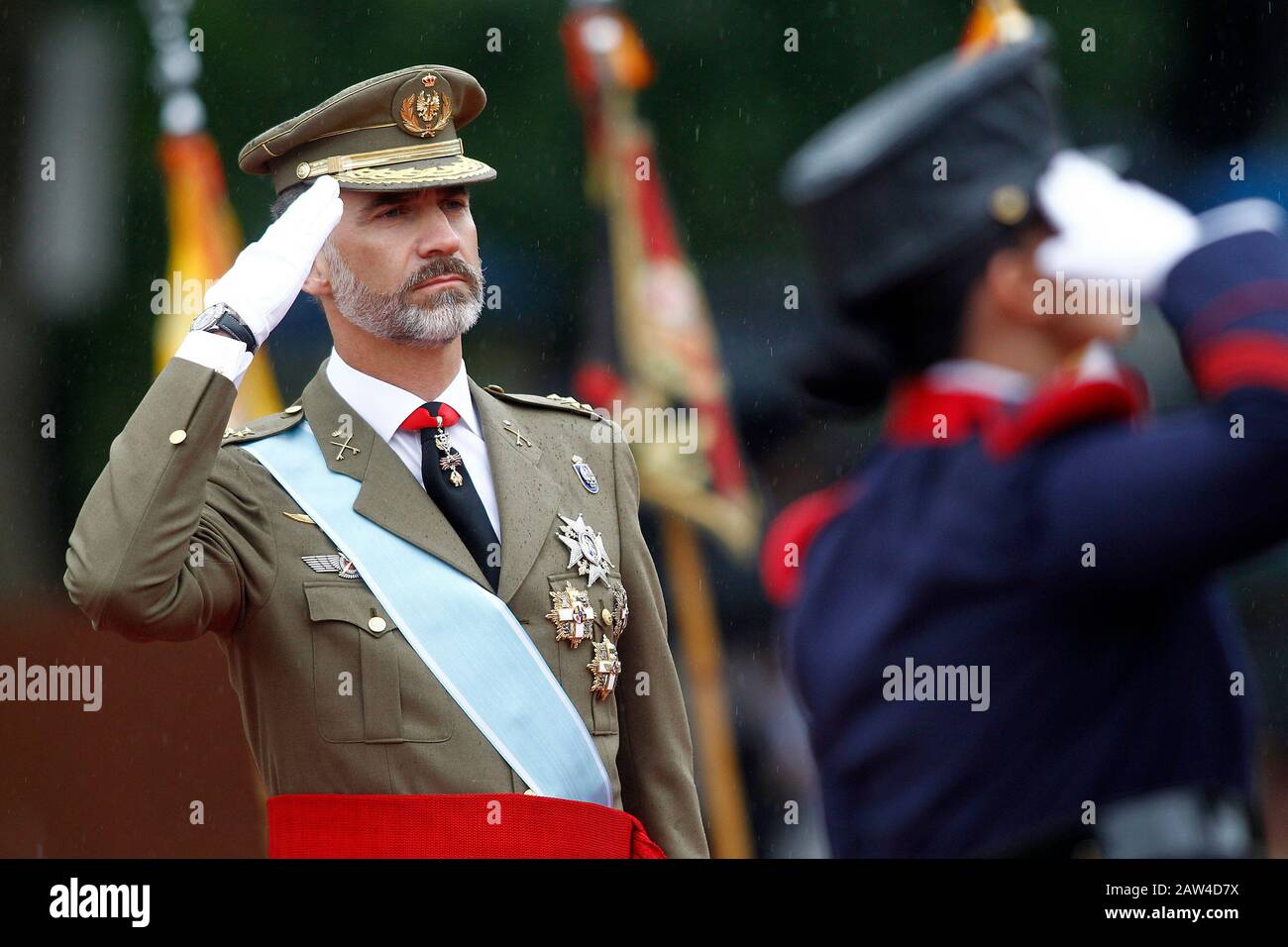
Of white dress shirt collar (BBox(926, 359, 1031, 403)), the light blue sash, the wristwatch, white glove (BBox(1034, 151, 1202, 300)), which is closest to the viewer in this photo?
white glove (BBox(1034, 151, 1202, 300))

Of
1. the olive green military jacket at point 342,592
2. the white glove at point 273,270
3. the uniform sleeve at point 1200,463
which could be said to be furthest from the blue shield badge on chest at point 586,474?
the uniform sleeve at point 1200,463

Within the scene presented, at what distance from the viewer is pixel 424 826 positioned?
262 cm

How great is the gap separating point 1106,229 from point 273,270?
1122 mm

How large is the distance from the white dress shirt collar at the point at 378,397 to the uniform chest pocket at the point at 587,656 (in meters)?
0.30

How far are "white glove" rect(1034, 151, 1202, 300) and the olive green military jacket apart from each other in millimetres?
861

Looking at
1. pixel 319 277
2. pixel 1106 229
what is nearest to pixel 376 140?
pixel 319 277

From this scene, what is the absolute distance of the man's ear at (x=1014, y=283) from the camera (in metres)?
2.42

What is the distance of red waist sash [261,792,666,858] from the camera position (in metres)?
2.60

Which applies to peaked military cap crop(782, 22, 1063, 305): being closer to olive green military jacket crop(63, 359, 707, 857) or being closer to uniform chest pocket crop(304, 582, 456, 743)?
olive green military jacket crop(63, 359, 707, 857)

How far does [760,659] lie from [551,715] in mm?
849

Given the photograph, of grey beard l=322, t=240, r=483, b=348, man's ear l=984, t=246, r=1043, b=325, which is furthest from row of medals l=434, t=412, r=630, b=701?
man's ear l=984, t=246, r=1043, b=325

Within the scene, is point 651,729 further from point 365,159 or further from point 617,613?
point 365,159
